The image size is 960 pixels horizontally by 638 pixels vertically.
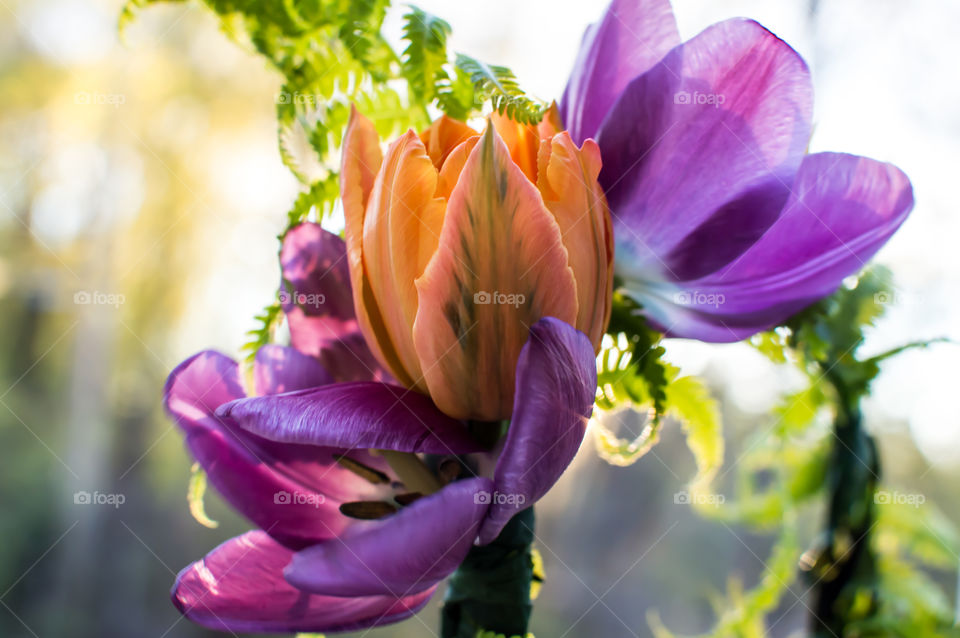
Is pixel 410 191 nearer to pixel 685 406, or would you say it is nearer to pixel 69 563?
pixel 685 406

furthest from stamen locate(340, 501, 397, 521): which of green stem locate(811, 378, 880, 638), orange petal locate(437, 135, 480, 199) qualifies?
green stem locate(811, 378, 880, 638)

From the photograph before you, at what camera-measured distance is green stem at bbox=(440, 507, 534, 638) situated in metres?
0.24

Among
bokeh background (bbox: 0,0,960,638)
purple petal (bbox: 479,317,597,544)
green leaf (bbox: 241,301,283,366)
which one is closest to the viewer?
purple petal (bbox: 479,317,597,544)

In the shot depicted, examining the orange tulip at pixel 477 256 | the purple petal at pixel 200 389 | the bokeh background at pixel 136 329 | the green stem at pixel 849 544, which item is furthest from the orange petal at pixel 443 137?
the bokeh background at pixel 136 329

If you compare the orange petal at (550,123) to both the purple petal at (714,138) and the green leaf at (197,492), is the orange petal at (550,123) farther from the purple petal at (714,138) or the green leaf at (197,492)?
the green leaf at (197,492)

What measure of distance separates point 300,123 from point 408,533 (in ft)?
0.64

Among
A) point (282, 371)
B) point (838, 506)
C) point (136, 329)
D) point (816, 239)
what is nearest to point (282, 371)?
point (282, 371)

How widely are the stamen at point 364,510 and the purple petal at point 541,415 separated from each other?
0.19ft

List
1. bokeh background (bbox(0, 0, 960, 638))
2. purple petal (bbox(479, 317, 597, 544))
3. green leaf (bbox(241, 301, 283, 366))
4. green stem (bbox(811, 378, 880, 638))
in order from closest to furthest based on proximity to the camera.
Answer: purple petal (bbox(479, 317, 597, 544)) → green leaf (bbox(241, 301, 283, 366)) → green stem (bbox(811, 378, 880, 638)) → bokeh background (bbox(0, 0, 960, 638))

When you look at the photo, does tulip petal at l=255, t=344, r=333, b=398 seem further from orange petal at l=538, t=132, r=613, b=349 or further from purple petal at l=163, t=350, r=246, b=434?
orange petal at l=538, t=132, r=613, b=349

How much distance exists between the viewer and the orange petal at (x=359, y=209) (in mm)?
227

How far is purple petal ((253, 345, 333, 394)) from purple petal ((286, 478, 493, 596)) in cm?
8

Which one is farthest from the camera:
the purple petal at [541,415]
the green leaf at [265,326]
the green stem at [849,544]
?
the green stem at [849,544]

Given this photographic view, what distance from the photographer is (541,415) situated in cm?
18
